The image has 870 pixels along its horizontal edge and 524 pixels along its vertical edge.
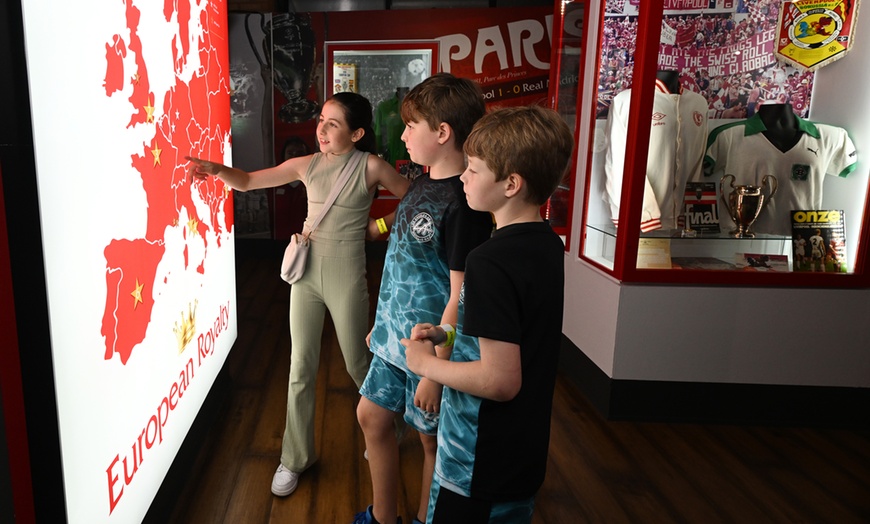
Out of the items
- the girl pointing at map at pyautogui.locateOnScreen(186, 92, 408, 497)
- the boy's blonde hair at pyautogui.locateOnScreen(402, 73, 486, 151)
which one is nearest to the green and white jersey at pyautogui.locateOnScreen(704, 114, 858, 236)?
the girl pointing at map at pyautogui.locateOnScreen(186, 92, 408, 497)

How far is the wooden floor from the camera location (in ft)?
7.12

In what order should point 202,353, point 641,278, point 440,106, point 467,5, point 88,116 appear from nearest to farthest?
point 88,116 → point 440,106 → point 202,353 → point 641,278 → point 467,5

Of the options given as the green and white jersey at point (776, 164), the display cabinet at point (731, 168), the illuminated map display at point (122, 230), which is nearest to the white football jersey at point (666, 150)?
the display cabinet at point (731, 168)

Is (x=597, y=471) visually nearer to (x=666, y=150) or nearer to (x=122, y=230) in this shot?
(x=666, y=150)

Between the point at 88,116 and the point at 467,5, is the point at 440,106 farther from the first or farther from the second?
the point at 467,5

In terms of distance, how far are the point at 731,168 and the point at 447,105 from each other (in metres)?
2.03

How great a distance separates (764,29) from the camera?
2.87m

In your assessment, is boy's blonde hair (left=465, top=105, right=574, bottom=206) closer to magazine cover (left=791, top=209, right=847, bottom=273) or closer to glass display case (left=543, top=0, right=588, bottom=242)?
magazine cover (left=791, top=209, right=847, bottom=273)

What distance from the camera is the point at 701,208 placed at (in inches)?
117

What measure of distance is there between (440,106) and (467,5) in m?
5.87

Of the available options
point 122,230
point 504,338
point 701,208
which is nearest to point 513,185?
point 504,338

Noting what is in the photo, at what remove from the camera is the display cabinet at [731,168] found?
111 inches

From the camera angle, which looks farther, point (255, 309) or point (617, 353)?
point (255, 309)

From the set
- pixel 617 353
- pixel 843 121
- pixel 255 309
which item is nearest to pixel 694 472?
pixel 617 353
